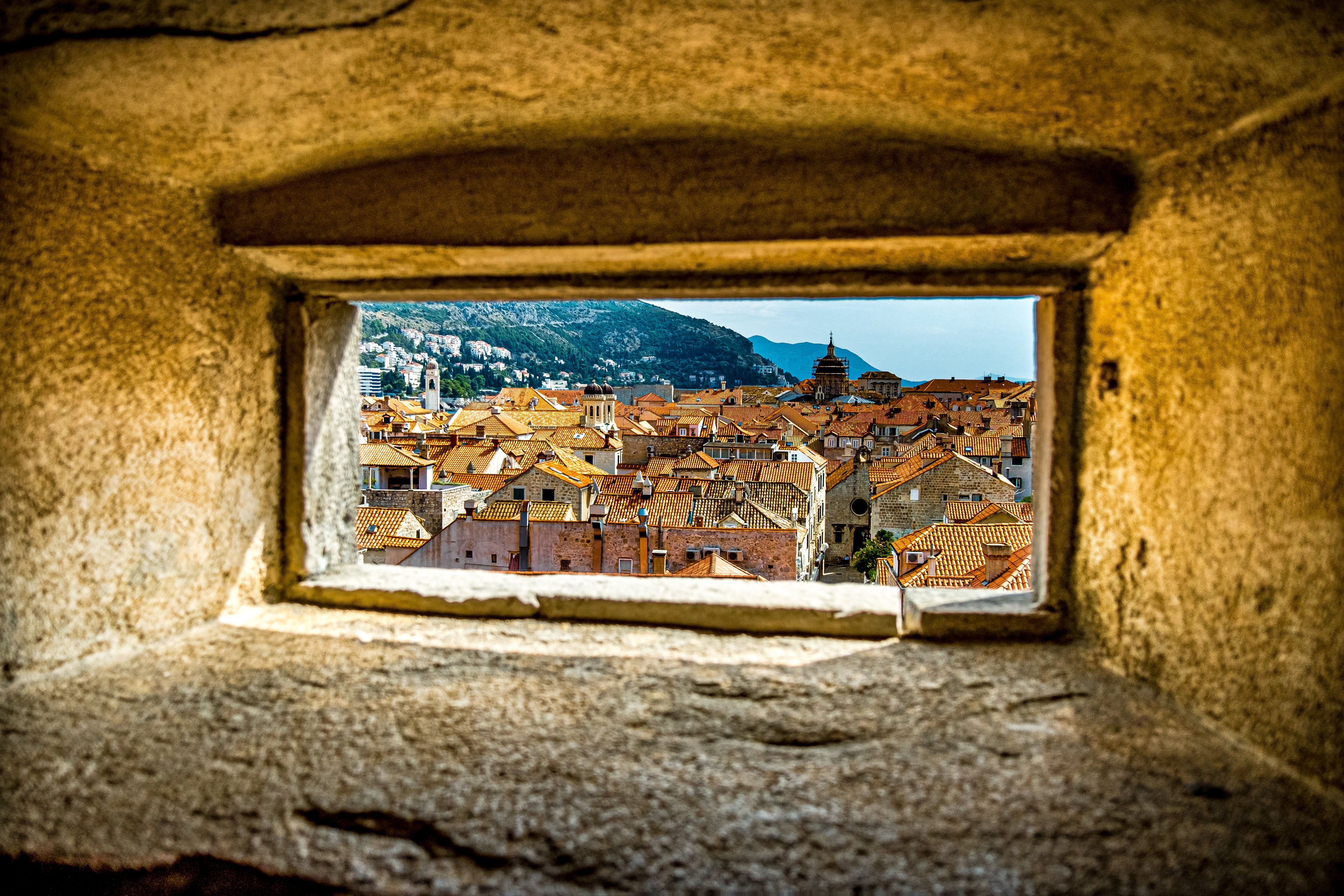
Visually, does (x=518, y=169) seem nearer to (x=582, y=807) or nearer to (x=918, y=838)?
(x=582, y=807)

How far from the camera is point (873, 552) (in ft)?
73.4

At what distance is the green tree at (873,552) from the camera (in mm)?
22094

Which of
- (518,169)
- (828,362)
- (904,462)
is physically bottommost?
(904,462)

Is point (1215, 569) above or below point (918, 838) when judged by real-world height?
above

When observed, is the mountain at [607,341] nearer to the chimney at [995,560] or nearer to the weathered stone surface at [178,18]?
the chimney at [995,560]

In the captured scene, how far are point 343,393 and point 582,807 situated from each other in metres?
2.15

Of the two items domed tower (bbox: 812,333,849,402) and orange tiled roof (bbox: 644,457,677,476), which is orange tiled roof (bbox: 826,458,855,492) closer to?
orange tiled roof (bbox: 644,457,677,476)

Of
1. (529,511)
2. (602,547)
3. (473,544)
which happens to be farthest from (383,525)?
(602,547)

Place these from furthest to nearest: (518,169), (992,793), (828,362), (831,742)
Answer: (828,362), (518,169), (831,742), (992,793)

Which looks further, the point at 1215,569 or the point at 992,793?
the point at 1215,569

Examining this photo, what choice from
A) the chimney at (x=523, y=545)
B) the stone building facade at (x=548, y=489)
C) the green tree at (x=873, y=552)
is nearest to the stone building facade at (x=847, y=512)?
the green tree at (x=873, y=552)

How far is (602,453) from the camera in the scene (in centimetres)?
3086

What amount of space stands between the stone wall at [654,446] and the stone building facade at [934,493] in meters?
13.0

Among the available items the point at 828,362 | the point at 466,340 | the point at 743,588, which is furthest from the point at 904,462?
the point at 466,340
